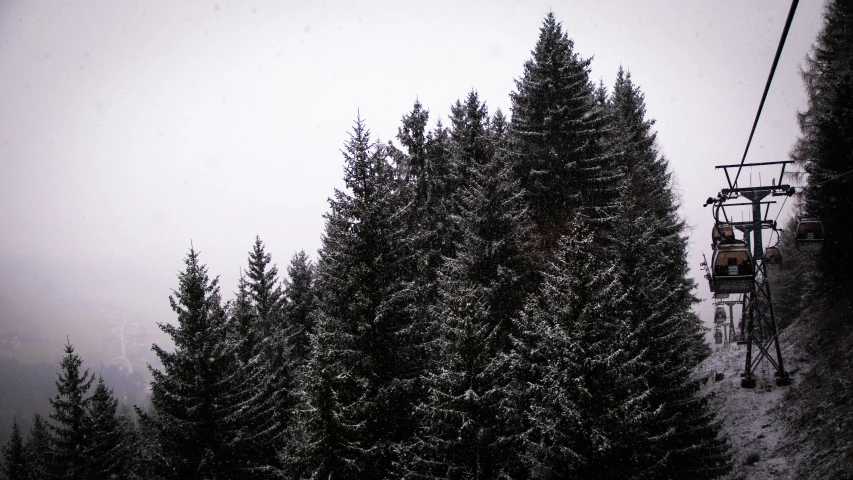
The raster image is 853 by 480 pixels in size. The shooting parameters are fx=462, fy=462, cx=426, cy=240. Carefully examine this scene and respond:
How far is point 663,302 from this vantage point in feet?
51.6

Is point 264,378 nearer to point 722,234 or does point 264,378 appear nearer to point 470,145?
point 470,145

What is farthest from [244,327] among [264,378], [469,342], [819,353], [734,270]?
[819,353]

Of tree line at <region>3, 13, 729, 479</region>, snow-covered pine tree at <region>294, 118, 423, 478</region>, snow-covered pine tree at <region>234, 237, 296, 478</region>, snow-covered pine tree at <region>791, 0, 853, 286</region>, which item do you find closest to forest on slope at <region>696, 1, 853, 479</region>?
snow-covered pine tree at <region>791, 0, 853, 286</region>

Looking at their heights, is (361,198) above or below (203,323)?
above

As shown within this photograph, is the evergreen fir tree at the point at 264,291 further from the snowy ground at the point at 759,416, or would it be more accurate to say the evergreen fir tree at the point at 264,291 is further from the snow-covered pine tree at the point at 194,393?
the snowy ground at the point at 759,416

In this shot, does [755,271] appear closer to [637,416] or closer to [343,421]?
[637,416]

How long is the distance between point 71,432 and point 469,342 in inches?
981

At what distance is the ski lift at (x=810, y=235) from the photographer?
1945 centimetres

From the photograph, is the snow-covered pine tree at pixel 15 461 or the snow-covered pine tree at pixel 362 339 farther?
the snow-covered pine tree at pixel 15 461

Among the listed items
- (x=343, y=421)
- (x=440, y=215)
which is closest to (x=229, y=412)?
(x=343, y=421)

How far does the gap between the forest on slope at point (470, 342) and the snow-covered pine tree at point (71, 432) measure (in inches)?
4.1

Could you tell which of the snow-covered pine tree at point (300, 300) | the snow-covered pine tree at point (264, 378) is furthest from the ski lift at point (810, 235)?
the snow-covered pine tree at point (300, 300)

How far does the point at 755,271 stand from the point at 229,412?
2156 cm

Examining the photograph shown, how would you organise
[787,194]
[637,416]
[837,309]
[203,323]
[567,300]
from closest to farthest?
1. [637,416]
2. [567,300]
3. [787,194]
4. [203,323]
5. [837,309]
